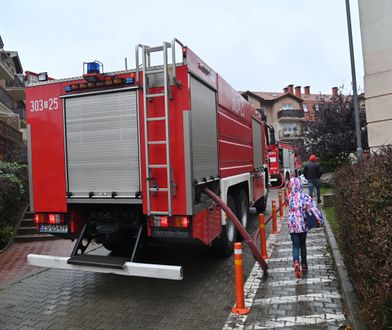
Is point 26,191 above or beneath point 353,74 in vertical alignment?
beneath

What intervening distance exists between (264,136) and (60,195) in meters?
7.82

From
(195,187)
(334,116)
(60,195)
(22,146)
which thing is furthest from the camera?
(334,116)

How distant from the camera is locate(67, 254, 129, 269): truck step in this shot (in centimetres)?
464

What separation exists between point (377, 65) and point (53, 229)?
10551 millimetres

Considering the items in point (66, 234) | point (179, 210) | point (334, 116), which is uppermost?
point (334, 116)

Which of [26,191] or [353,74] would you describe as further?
[353,74]

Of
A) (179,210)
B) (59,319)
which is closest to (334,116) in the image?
(179,210)

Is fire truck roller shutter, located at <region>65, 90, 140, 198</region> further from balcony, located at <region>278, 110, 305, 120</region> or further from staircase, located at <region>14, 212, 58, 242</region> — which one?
balcony, located at <region>278, 110, 305, 120</region>

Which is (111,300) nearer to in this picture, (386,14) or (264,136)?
(264,136)

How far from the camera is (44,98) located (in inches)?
216

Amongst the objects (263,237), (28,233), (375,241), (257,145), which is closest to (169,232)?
(263,237)

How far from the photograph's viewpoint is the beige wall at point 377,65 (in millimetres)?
11109

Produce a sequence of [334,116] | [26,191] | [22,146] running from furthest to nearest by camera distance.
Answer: [334,116] → [22,146] → [26,191]

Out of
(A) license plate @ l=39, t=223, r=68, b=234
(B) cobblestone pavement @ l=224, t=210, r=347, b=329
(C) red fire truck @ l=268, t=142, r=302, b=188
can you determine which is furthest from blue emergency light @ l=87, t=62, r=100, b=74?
(C) red fire truck @ l=268, t=142, r=302, b=188
